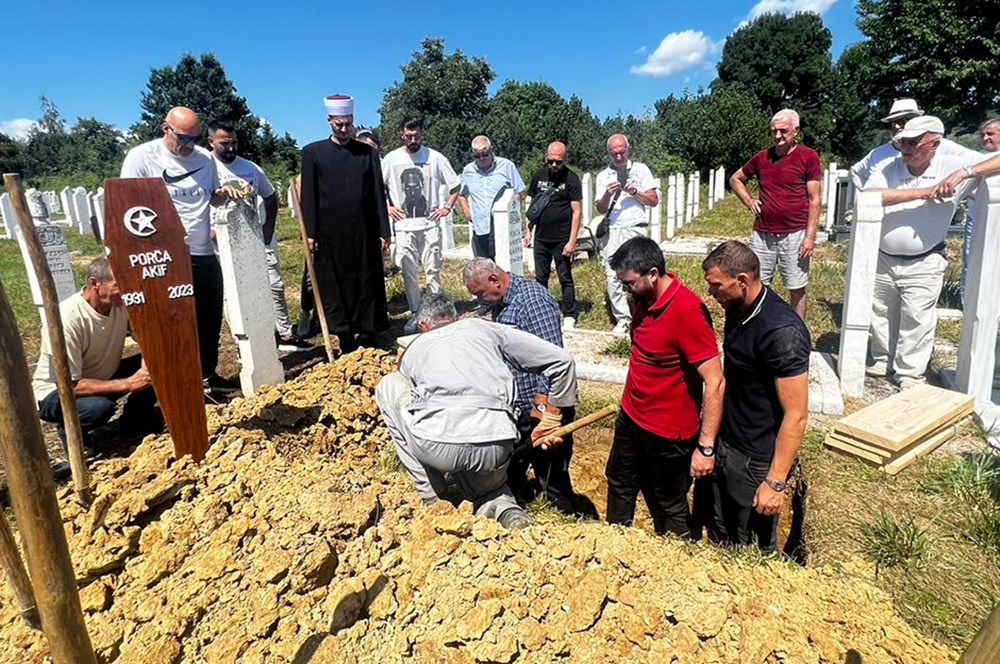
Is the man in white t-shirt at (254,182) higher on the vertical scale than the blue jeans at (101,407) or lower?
higher

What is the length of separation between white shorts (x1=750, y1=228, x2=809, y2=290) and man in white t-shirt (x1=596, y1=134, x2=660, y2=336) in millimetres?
1075

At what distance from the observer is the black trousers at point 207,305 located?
432 centimetres

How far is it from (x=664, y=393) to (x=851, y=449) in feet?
4.86

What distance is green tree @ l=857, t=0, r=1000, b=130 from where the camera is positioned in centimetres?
1859

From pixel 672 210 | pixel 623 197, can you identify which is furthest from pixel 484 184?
pixel 672 210

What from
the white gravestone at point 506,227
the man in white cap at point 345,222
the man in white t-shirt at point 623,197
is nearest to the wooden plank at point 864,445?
the man in white t-shirt at point 623,197

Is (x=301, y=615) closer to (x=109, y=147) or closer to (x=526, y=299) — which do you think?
(x=526, y=299)

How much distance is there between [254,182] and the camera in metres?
5.26

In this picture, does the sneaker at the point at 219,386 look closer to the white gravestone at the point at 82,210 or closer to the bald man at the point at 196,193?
the bald man at the point at 196,193

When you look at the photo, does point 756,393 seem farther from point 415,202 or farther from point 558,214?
Answer: point 415,202

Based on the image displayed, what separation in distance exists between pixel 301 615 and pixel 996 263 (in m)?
4.37

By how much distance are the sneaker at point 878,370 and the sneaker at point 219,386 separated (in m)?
5.04

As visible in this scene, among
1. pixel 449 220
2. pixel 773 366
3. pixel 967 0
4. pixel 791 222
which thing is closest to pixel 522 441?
pixel 773 366

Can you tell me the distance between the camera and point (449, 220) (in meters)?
10.9
